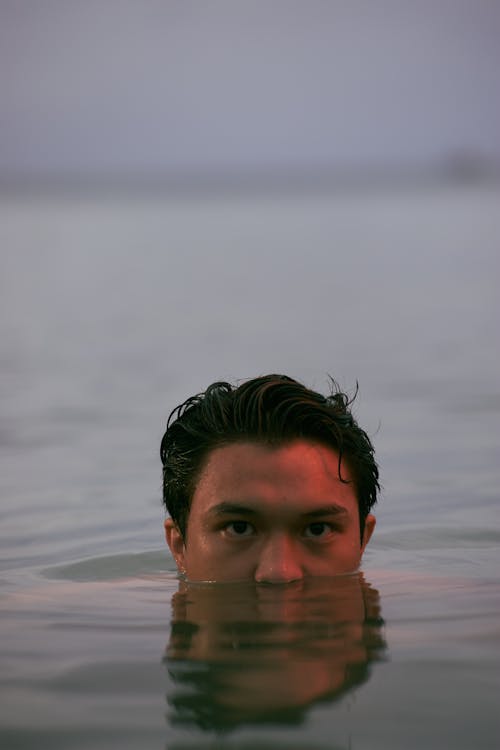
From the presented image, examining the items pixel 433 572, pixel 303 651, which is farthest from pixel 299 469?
pixel 433 572

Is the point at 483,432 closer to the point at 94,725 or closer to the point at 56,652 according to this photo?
the point at 56,652

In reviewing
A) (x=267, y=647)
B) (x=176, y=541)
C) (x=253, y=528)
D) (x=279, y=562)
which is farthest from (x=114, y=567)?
(x=267, y=647)

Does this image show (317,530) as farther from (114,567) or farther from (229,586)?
(114,567)

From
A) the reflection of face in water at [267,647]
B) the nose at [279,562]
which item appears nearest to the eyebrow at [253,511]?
the nose at [279,562]

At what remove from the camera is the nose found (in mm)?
3946

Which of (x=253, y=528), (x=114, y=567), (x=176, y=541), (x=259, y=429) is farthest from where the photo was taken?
(x=114, y=567)

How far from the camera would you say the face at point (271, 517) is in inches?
159

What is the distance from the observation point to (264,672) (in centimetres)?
303

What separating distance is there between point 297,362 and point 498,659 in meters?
8.53

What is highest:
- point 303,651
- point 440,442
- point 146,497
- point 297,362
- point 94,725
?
point 297,362

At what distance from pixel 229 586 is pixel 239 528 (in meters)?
0.19

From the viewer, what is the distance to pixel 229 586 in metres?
4.08

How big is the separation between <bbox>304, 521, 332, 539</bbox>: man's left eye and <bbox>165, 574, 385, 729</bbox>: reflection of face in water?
151mm

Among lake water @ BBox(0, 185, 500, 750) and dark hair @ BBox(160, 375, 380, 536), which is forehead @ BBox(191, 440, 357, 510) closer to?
dark hair @ BBox(160, 375, 380, 536)
